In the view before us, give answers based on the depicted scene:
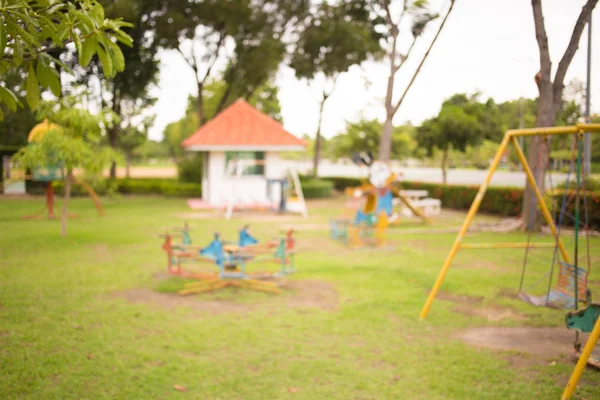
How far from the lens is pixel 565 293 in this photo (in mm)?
7004

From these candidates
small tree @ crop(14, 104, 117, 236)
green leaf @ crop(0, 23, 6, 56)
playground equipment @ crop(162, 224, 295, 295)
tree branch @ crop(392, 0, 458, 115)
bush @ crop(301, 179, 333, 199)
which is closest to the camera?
green leaf @ crop(0, 23, 6, 56)

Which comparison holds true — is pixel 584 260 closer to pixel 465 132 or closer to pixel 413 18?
pixel 413 18

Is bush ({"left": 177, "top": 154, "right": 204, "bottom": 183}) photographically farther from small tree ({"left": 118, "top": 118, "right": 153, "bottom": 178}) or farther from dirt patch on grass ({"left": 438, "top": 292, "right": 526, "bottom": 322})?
dirt patch on grass ({"left": 438, "top": 292, "right": 526, "bottom": 322})

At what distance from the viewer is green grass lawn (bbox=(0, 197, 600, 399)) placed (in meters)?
5.04

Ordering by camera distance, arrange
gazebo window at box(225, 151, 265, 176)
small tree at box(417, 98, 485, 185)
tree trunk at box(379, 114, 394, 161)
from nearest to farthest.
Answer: tree trunk at box(379, 114, 394, 161)
small tree at box(417, 98, 485, 185)
gazebo window at box(225, 151, 265, 176)

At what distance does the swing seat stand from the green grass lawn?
0.34 m

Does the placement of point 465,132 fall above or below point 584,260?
above

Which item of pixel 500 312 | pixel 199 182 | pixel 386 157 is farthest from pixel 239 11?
pixel 500 312

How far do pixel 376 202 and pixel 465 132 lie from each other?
42.0 ft

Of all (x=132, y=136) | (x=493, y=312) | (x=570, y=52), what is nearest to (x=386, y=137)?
(x=570, y=52)

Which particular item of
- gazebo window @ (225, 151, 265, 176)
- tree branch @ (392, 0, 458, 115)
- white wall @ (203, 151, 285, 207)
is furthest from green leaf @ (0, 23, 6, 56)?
gazebo window @ (225, 151, 265, 176)

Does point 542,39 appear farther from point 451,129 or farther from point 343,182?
point 343,182

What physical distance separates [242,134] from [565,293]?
21225mm

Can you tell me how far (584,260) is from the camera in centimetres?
979
